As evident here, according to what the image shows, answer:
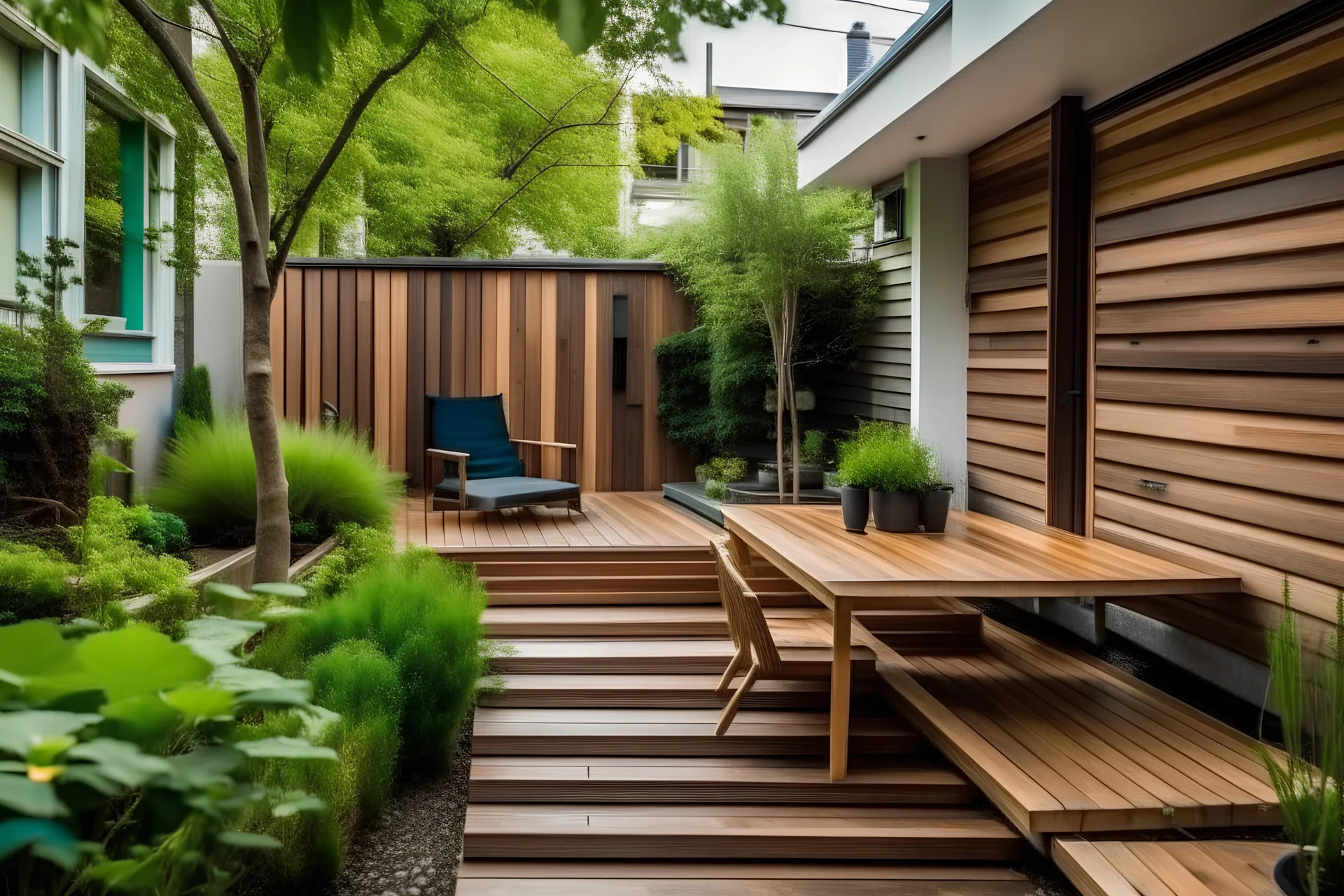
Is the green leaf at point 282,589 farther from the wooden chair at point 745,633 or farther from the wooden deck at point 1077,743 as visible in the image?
the wooden chair at point 745,633

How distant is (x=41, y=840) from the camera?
0.80 m

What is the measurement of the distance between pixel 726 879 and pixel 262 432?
3053 millimetres

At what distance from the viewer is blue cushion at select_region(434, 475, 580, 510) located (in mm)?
7293

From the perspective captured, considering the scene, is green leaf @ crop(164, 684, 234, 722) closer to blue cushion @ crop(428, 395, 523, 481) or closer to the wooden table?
the wooden table

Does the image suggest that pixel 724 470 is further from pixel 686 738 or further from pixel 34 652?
pixel 34 652

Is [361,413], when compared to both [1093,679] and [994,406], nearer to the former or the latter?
[994,406]

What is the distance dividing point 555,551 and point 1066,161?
3.41 metres

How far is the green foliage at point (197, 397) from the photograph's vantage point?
8.16m

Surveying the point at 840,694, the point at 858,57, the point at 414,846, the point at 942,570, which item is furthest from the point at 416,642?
the point at 858,57

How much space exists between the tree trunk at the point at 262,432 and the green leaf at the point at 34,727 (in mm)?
4457

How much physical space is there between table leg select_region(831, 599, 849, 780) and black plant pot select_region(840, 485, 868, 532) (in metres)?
1.36

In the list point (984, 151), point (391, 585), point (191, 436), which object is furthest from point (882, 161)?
point (191, 436)

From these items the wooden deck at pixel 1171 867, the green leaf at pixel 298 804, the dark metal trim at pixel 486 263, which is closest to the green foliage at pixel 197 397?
the dark metal trim at pixel 486 263

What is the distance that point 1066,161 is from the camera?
5.49 meters
